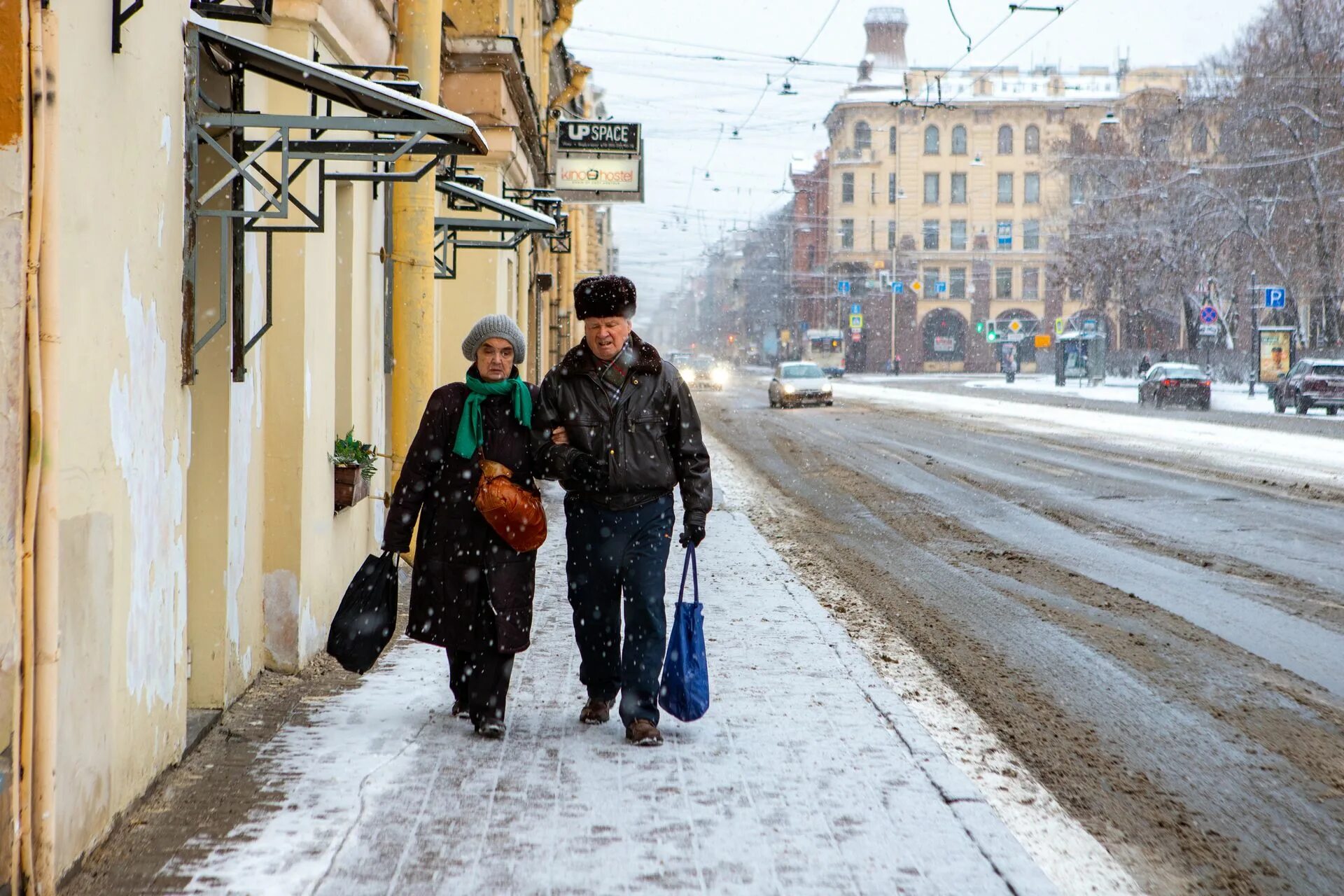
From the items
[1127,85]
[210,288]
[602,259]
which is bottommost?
[210,288]

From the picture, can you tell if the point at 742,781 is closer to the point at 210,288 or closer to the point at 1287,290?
the point at 210,288

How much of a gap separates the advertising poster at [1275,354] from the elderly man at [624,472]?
40.8 m

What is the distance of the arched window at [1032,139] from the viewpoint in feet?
323

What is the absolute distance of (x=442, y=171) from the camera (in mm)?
10266

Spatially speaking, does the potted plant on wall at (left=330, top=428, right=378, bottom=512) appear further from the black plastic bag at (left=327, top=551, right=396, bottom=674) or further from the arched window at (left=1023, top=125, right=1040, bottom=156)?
the arched window at (left=1023, top=125, right=1040, bottom=156)

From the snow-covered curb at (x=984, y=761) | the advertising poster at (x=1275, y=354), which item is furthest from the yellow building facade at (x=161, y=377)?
the advertising poster at (x=1275, y=354)

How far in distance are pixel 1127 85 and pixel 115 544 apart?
93943mm

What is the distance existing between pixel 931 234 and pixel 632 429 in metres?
97.6

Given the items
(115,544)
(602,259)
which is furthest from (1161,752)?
(602,259)

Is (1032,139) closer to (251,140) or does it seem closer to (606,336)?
(251,140)

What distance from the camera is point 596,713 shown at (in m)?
5.71

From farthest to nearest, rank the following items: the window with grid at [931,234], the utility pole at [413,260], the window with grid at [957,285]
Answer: the window with grid at [931,234]
the window with grid at [957,285]
the utility pole at [413,260]

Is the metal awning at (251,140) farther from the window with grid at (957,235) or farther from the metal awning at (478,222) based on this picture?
the window with grid at (957,235)

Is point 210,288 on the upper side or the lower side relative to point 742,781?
upper
